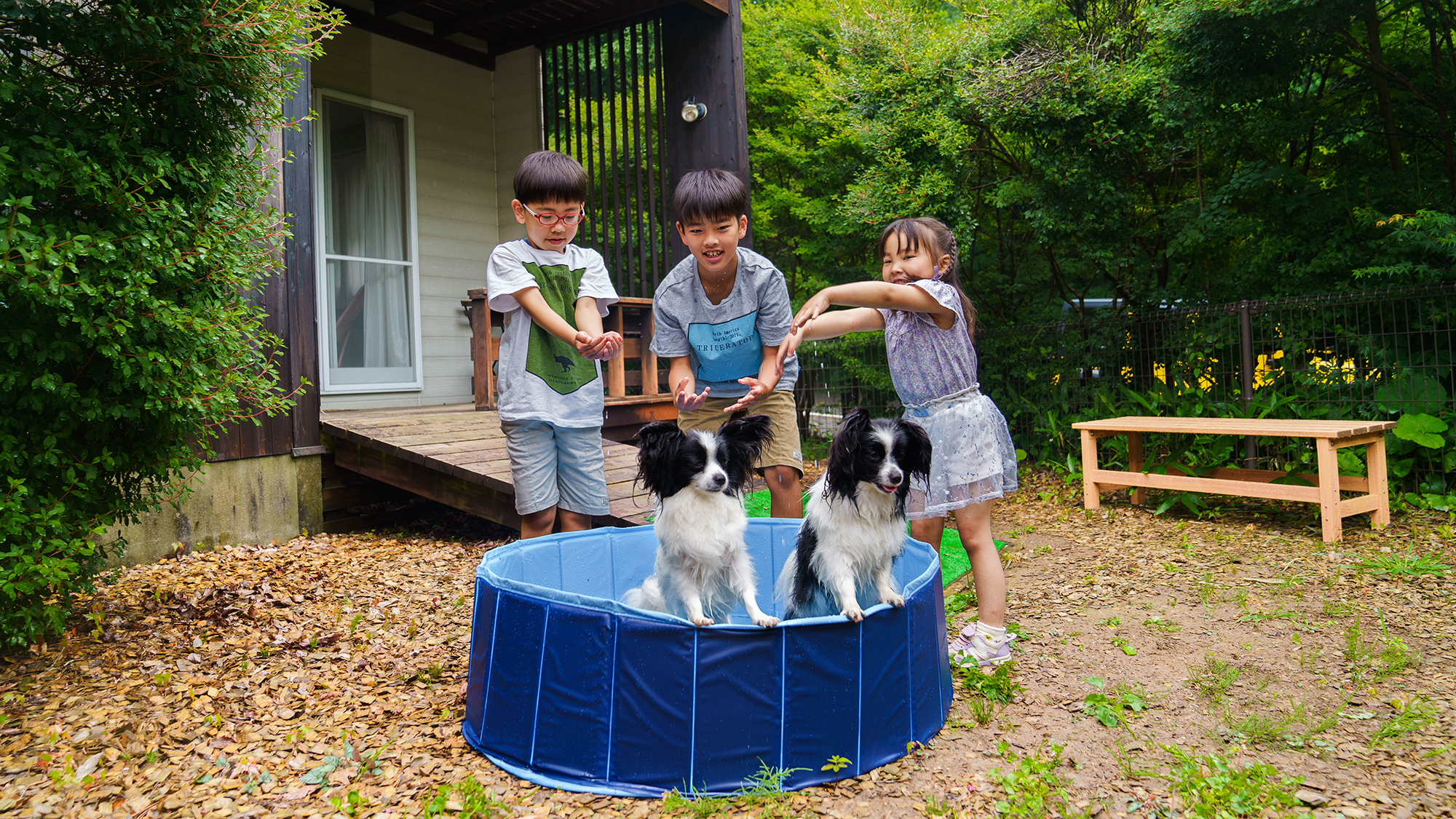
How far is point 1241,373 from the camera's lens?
7.18 meters

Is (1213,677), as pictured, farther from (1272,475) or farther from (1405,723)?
(1272,475)

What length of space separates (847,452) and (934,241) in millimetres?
1073

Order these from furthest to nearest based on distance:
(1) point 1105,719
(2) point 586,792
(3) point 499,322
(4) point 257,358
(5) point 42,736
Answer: (3) point 499,322 < (4) point 257,358 < (1) point 1105,719 < (5) point 42,736 < (2) point 586,792

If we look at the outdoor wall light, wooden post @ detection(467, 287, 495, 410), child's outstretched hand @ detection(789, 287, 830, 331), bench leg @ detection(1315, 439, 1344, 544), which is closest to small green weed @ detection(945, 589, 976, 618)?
child's outstretched hand @ detection(789, 287, 830, 331)

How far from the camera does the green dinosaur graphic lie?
3471 millimetres

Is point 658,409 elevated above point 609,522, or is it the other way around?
point 658,409

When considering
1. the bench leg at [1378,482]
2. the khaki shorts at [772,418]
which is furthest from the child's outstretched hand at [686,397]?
the bench leg at [1378,482]

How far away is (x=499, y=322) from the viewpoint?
7.45m

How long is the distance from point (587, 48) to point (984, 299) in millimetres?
5421

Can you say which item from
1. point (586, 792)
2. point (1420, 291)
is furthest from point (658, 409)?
point (1420, 291)

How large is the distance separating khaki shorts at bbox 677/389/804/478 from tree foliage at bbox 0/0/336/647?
1901mm

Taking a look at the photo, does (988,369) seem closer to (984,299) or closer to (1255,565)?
(984,299)

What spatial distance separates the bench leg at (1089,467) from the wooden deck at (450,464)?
3762 millimetres

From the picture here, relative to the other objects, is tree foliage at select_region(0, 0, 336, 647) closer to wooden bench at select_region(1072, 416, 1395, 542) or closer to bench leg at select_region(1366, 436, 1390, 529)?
wooden bench at select_region(1072, 416, 1395, 542)
